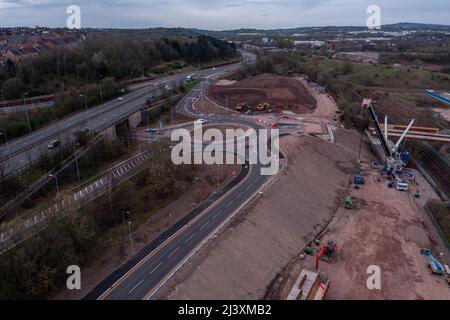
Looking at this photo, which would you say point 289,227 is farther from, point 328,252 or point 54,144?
point 54,144

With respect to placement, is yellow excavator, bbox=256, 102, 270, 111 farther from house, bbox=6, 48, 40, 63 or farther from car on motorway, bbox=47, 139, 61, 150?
house, bbox=6, 48, 40, 63

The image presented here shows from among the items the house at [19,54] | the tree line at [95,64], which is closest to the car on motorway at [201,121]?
the tree line at [95,64]

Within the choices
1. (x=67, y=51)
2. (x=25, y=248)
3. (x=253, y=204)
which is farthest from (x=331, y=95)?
(x=25, y=248)

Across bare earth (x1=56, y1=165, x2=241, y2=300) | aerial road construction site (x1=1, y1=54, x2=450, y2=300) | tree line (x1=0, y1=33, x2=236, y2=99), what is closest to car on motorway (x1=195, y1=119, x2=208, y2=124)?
aerial road construction site (x1=1, y1=54, x2=450, y2=300)

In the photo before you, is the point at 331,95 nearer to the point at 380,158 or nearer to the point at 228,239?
the point at 380,158

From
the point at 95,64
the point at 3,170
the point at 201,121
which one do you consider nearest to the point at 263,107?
the point at 201,121

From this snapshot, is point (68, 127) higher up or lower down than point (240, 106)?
lower down
